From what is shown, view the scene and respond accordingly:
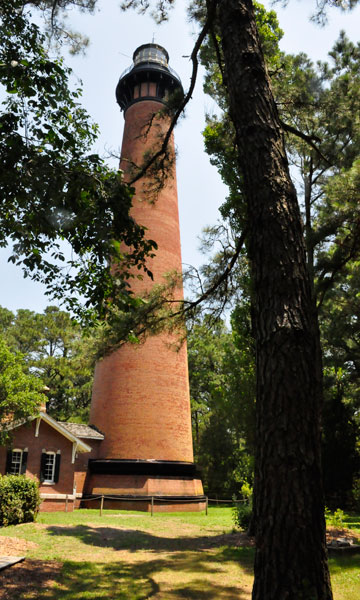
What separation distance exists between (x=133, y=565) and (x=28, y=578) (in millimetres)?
2159

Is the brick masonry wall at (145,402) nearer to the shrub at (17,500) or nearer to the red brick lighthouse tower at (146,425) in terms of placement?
the red brick lighthouse tower at (146,425)

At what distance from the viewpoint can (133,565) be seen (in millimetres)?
8125

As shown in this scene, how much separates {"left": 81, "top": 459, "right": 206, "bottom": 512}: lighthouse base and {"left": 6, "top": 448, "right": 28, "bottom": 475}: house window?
2.90 m

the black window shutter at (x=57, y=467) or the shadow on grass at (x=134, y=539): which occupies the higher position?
the black window shutter at (x=57, y=467)

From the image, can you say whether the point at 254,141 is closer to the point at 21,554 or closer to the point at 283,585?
the point at 283,585

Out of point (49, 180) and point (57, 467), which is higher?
point (49, 180)

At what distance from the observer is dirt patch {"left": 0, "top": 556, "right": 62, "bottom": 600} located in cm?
587

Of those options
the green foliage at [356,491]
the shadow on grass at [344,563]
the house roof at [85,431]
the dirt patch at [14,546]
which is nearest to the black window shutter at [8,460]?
the house roof at [85,431]

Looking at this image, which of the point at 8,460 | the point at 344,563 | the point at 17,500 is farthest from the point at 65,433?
the point at 344,563

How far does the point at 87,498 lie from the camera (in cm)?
1898

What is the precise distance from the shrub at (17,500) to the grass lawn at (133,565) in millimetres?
588

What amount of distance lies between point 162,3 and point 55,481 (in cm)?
1769

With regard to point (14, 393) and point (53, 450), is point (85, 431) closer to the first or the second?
point (53, 450)

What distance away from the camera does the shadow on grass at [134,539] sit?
10.1 metres
